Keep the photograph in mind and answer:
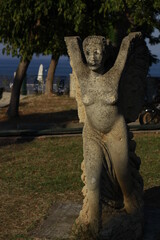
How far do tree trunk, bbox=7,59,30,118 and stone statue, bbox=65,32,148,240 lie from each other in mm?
10887

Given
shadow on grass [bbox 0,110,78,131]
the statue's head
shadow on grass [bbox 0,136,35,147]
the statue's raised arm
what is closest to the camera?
the statue's head

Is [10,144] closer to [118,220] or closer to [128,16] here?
[128,16]

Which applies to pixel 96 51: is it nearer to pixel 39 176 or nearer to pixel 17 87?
pixel 39 176

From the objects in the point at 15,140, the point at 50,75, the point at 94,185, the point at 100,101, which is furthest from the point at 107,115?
the point at 50,75

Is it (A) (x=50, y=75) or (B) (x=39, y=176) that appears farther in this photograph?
(A) (x=50, y=75)

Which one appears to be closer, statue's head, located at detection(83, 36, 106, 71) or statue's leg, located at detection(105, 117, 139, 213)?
statue's head, located at detection(83, 36, 106, 71)

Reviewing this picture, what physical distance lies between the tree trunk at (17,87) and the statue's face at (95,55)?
436 inches

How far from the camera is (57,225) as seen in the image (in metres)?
6.67

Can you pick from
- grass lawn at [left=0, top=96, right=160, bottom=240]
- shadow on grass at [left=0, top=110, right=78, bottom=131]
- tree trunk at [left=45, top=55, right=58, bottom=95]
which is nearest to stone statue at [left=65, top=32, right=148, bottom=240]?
grass lawn at [left=0, top=96, right=160, bottom=240]

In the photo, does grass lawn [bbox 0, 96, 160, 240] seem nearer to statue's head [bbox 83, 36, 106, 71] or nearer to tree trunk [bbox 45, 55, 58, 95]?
statue's head [bbox 83, 36, 106, 71]

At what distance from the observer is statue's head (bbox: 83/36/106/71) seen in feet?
18.9

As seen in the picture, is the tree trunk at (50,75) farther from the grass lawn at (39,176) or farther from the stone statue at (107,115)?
the stone statue at (107,115)

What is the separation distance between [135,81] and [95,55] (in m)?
0.63

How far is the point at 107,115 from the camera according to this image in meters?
5.82
